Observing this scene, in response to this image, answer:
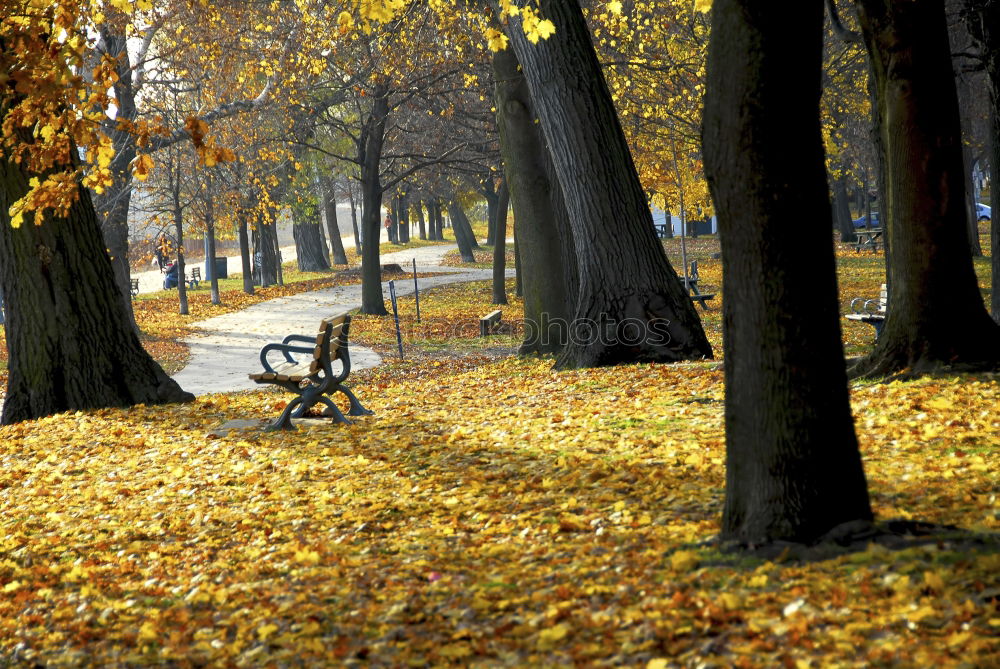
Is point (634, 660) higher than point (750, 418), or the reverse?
point (750, 418)

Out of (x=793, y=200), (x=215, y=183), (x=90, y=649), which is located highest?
(x=215, y=183)

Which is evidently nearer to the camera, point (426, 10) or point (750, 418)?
point (750, 418)

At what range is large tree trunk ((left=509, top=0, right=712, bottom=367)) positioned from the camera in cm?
1033

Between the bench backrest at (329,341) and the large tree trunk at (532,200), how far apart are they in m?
4.72

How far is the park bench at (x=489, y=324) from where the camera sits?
19062 millimetres

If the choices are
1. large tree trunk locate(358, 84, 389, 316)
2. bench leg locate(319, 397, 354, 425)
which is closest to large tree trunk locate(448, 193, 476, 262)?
large tree trunk locate(358, 84, 389, 316)

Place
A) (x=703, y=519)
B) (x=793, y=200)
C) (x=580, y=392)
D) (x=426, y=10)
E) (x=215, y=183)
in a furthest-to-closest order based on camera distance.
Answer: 1. (x=215, y=183)
2. (x=426, y=10)
3. (x=580, y=392)
4. (x=703, y=519)
5. (x=793, y=200)

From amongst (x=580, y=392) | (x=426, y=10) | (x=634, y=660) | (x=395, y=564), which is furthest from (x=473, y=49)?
(x=634, y=660)

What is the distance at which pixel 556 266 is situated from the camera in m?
13.4

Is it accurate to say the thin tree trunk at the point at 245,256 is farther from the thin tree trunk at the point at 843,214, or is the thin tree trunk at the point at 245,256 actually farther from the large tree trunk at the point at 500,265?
the thin tree trunk at the point at 843,214

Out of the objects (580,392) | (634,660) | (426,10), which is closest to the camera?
(634,660)

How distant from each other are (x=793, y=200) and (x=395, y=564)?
7.89 ft

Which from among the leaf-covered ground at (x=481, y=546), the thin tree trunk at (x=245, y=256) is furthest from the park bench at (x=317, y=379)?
the thin tree trunk at (x=245, y=256)

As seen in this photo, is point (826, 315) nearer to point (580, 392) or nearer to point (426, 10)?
point (580, 392)
